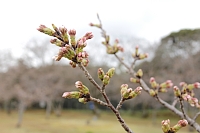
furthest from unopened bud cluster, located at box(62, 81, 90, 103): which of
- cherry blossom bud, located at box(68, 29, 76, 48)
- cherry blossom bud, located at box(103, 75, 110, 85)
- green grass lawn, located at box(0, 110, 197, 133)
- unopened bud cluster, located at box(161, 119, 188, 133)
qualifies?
green grass lawn, located at box(0, 110, 197, 133)

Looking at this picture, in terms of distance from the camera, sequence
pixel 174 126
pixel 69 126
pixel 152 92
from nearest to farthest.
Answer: pixel 174 126
pixel 152 92
pixel 69 126

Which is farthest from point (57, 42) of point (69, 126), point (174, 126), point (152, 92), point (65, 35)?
point (69, 126)

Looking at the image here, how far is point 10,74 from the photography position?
33.5m

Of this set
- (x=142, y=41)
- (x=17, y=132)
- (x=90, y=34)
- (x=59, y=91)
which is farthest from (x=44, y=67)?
(x=90, y=34)

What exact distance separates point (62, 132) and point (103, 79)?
61.6 feet

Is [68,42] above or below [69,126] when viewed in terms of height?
below

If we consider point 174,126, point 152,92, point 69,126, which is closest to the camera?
point 174,126

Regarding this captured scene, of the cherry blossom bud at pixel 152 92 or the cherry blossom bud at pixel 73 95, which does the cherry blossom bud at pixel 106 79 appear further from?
the cherry blossom bud at pixel 152 92

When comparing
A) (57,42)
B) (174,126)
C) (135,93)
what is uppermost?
(57,42)

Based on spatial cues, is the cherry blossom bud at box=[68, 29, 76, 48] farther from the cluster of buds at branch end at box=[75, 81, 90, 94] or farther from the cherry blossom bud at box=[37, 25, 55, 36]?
the cluster of buds at branch end at box=[75, 81, 90, 94]

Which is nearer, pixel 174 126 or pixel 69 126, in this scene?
pixel 174 126

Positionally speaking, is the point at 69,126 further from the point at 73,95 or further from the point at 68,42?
the point at 68,42

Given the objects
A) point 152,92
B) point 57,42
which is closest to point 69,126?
point 152,92

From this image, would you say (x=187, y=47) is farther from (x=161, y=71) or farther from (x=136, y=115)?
(x=136, y=115)
